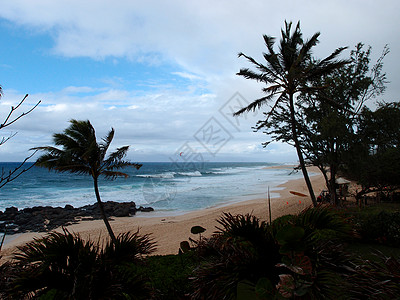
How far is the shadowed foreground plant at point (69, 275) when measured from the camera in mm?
2566

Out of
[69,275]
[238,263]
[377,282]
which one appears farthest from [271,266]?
[69,275]

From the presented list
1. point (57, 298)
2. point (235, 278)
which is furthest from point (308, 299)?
point (57, 298)

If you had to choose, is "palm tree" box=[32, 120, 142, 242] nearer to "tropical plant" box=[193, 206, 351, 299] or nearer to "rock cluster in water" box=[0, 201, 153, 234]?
"tropical plant" box=[193, 206, 351, 299]

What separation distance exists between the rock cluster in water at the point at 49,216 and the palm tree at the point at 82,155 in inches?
452

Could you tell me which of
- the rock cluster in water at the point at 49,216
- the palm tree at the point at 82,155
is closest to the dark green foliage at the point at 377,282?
the palm tree at the point at 82,155

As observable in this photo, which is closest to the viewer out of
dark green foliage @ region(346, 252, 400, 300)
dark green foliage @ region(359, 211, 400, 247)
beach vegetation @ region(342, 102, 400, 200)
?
dark green foliage @ region(346, 252, 400, 300)

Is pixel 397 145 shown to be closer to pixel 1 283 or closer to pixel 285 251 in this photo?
pixel 285 251

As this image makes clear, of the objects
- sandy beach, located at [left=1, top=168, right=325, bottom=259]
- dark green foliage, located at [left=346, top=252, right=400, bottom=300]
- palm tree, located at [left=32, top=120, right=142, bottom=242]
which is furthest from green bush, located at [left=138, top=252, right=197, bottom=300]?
sandy beach, located at [left=1, top=168, right=325, bottom=259]

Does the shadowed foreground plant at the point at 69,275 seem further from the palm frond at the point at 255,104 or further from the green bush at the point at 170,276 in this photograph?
the palm frond at the point at 255,104

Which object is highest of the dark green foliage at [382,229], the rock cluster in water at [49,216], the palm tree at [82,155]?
the palm tree at [82,155]

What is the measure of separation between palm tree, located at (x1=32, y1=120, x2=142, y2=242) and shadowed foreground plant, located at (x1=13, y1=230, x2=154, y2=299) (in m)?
8.14

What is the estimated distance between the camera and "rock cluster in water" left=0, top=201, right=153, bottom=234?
2055cm

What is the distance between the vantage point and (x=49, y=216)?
2388 cm

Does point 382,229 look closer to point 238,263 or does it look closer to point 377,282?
point 377,282
